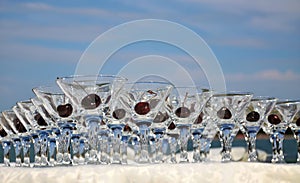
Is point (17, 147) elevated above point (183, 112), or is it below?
below

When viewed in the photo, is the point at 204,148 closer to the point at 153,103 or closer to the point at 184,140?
the point at 184,140

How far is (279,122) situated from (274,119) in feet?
0.06

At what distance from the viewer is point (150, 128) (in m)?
1.56

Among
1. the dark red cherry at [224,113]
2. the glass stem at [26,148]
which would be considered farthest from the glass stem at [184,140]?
the glass stem at [26,148]

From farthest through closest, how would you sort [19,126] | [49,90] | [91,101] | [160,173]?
[19,126] < [49,90] < [91,101] < [160,173]

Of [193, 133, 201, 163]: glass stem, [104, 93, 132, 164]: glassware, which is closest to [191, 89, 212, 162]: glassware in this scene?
[193, 133, 201, 163]: glass stem

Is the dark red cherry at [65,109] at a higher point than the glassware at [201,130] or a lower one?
higher

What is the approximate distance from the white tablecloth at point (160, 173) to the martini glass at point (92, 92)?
23cm

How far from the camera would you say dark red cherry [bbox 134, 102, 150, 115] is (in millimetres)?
1496

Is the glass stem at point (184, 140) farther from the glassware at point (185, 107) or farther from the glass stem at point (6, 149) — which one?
the glass stem at point (6, 149)

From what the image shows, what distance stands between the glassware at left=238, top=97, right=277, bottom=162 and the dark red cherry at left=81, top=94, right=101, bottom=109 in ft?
1.44

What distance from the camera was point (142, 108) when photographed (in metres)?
1.50

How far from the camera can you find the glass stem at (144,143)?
1522mm

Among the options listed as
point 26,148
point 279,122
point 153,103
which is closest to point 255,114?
point 279,122
